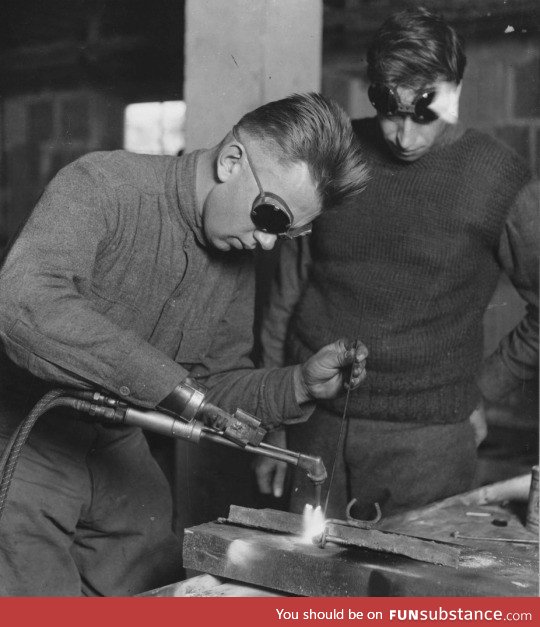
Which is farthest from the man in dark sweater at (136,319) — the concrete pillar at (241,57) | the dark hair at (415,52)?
the concrete pillar at (241,57)

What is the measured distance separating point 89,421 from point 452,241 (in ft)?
3.72

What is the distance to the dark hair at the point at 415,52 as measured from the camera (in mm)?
2301

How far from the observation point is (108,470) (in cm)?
223

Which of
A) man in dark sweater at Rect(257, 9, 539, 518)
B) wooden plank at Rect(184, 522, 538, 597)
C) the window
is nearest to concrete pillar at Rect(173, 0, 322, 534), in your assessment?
man in dark sweater at Rect(257, 9, 539, 518)

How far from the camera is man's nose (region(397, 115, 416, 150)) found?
2.31 meters

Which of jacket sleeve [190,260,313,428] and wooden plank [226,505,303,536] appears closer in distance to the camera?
wooden plank [226,505,303,536]

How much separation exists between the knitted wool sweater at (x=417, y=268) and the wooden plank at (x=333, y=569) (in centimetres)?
80

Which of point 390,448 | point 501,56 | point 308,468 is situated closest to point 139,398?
point 308,468

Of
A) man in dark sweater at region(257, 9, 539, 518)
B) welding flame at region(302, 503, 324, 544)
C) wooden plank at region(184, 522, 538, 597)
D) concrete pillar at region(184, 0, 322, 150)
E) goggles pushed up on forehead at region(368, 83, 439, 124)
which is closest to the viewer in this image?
wooden plank at region(184, 522, 538, 597)

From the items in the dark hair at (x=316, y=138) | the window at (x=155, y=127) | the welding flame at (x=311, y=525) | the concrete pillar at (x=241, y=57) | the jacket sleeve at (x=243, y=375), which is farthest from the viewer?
the window at (x=155, y=127)

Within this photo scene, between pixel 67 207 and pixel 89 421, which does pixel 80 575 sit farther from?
pixel 67 207

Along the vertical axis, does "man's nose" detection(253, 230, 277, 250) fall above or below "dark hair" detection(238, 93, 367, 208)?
below

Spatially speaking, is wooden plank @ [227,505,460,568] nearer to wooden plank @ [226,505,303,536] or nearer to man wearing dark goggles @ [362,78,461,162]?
wooden plank @ [226,505,303,536]

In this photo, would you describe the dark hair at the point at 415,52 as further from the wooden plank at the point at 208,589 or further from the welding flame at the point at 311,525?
the wooden plank at the point at 208,589
